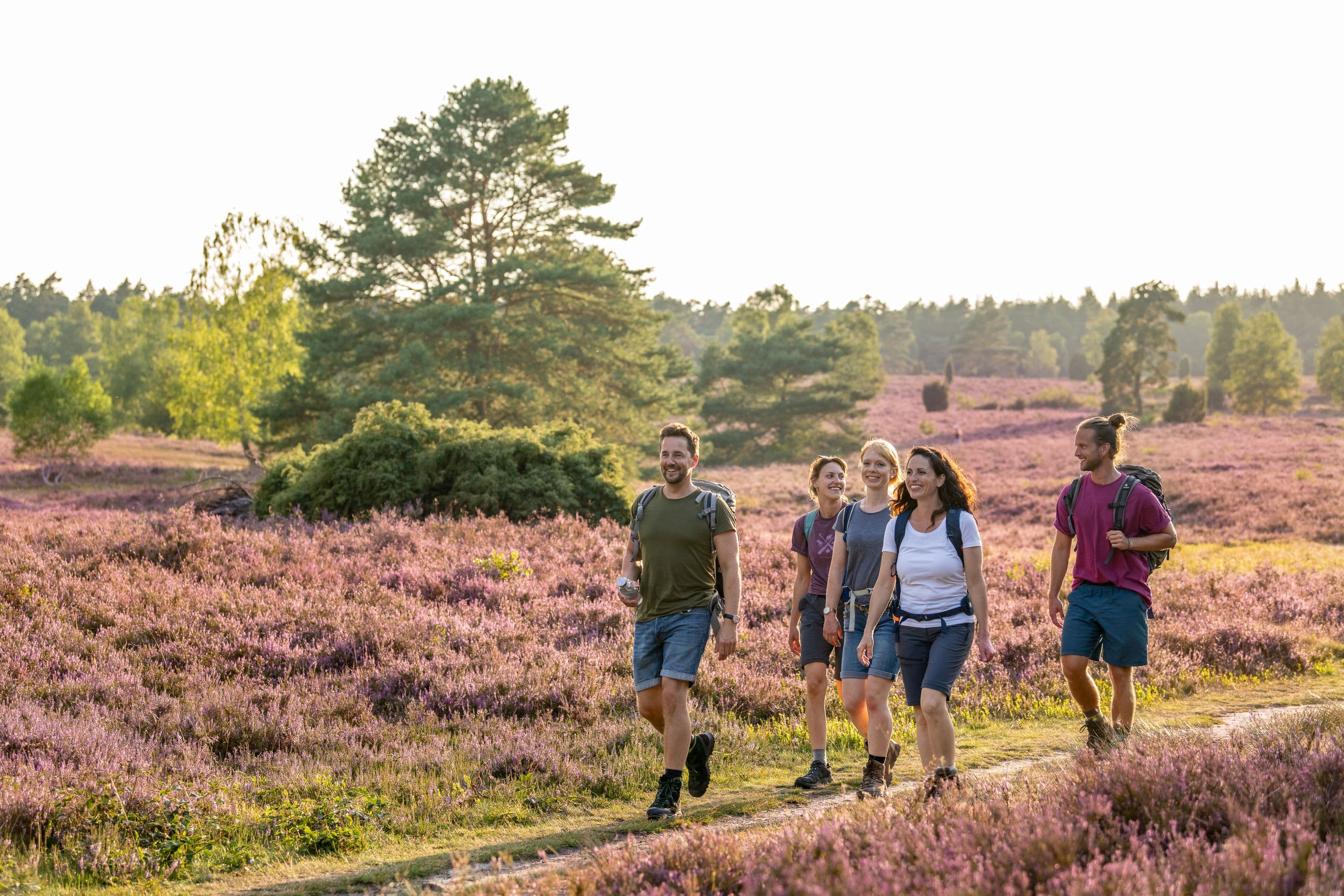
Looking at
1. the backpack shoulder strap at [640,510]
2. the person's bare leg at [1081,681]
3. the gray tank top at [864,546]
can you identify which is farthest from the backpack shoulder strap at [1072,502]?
the backpack shoulder strap at [640,510]

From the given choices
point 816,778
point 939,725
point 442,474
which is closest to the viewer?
point 939,725

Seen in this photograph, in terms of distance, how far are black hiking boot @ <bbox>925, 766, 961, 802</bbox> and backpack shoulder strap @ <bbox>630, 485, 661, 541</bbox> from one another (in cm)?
215

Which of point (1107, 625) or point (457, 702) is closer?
point (1107, 625)

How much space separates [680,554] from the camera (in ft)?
19.0

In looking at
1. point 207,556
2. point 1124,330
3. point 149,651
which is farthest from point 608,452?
point 1124,330

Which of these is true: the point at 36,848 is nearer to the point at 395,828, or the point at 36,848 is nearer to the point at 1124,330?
the point at 395,828

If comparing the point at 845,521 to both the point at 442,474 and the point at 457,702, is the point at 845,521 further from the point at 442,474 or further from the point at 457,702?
the point at 442,474

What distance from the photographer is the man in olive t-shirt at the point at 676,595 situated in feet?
18.8

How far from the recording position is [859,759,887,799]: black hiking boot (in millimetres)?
5754

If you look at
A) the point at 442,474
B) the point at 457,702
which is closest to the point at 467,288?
the point at 442,474

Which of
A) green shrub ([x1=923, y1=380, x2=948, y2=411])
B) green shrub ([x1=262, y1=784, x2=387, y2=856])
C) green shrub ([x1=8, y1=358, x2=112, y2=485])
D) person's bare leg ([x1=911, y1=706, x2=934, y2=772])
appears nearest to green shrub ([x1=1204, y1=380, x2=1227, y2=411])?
green shrub ([x1=923, y1=380, x2=948, y2=411])

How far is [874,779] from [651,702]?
141cm

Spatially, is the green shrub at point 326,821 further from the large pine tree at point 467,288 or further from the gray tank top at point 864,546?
the large pine tree at point 467,288

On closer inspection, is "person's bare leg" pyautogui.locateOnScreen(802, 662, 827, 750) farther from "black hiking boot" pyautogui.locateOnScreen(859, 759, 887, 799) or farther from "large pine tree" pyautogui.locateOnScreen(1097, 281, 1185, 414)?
"large pine tree" pyautogui.locateOnScreen(1097, 281, 1185, 414)
